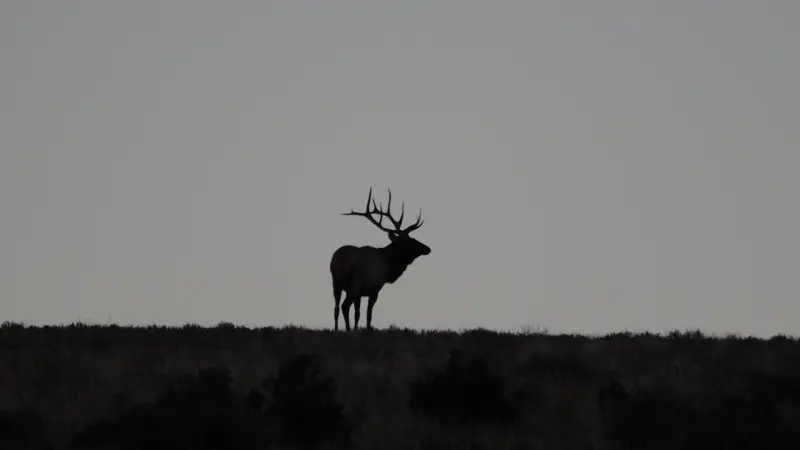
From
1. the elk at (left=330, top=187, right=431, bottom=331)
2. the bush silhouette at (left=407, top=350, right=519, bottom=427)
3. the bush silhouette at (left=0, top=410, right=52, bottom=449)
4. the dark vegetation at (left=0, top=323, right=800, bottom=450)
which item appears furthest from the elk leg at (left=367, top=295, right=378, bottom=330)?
the bush silhouette at (left=0, top=410, right=52, bottom=449)

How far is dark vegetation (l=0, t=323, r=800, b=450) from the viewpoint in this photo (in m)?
13.1

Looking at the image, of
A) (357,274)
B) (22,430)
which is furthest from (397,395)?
(357,274)

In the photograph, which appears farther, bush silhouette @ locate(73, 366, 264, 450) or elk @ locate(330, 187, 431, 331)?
elk @ locate(330, 187, 431, 331)

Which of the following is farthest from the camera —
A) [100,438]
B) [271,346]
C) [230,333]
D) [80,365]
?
[230,333]

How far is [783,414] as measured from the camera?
14188 millimetres

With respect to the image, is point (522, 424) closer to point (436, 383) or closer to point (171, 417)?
point (436, 383)

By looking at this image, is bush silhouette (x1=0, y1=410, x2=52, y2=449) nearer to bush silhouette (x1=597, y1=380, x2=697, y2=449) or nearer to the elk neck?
bush silhouette (x1=597, y1=380, x2=697, y2=449)

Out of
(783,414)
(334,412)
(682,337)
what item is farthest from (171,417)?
(682,337)

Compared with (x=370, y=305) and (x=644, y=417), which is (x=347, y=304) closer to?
(x=370, y=305)

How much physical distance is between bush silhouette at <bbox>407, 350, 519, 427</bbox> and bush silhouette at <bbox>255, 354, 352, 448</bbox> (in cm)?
94

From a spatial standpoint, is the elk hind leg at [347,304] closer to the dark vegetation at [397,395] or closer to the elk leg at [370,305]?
the elk leg at [370,305]

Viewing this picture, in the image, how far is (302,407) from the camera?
45.0 feet

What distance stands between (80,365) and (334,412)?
4247mm

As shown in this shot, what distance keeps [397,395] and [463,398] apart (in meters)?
0.91
